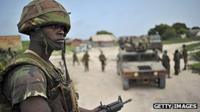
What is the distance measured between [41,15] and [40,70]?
28 centimetres

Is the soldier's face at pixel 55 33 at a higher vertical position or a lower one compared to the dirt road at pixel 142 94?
higher

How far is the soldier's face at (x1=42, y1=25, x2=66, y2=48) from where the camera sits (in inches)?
73.4

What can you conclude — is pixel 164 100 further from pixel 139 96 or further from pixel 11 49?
pixel 11 49

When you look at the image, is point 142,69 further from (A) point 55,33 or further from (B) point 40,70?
(B) point 40,70

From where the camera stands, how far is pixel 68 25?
6.30 feet

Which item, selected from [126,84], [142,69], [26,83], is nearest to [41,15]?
[26,83]

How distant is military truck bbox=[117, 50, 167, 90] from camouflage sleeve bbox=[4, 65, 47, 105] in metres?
9.33

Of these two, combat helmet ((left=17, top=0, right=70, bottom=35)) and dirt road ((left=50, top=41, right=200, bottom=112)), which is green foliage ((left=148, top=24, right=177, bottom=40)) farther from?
combat helmet ((left=17, top=0, right=70, bottom=35))

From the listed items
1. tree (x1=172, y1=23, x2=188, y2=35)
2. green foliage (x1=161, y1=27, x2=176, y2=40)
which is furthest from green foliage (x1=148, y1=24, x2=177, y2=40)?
tree (x1=172, y1=23, x2=188, y2=35)

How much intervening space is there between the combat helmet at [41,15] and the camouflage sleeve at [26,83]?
10.2 inches

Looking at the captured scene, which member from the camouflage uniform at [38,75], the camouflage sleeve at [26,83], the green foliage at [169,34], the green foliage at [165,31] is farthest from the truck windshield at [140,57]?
the green foliage at [165,31]

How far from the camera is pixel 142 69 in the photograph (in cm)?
1116

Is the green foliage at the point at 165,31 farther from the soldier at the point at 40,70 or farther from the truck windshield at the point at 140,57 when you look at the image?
the soldier at the point at 40,70

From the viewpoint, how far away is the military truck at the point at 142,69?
11019 mm
